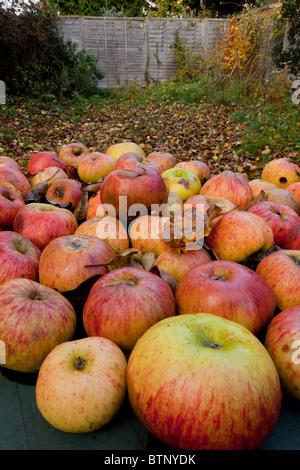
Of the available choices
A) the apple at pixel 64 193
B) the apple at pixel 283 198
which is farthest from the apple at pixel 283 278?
the apple at pixel 64 193

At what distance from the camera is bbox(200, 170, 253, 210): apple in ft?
8.13

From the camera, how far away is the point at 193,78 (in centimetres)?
1375

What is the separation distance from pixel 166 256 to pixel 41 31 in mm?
11967

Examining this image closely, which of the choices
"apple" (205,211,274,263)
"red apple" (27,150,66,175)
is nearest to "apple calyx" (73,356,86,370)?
"apple" (205,211,274,263)

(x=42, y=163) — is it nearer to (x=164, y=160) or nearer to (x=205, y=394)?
(x=164, y=160)

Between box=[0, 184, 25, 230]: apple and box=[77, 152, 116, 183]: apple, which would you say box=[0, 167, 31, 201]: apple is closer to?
box=[0, 184, 25, 230]: apple

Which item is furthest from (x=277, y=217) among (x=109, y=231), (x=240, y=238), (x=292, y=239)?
(x=109, y=231)

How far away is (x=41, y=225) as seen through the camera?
209cm

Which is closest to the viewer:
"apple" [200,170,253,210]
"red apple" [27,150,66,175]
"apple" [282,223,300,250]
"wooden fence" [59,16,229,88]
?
"apple" [282,223,300,250]

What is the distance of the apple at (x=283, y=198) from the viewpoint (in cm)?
255

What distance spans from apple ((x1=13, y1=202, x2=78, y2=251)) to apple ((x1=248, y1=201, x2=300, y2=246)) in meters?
1.25

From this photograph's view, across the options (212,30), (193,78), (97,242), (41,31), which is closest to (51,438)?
(97,242)

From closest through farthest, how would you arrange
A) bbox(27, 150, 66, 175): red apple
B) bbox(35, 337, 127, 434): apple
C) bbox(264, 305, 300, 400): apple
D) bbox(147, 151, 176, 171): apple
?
bbox(35, 337, 127, 434): apple
bbox(264, 305, 300, 400): apple
bbox(27, 150, 66, 175): red apple
bbox(147, 151, 176, 171): apple

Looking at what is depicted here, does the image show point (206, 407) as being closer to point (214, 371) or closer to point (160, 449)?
point (214, 371)
